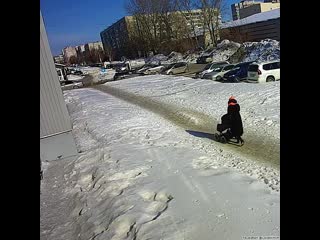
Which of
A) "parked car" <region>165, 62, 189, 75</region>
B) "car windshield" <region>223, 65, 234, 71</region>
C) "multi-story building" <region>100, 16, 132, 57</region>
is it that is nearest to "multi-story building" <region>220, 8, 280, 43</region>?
"parked car" <region>165, 62, 189, 75</region>

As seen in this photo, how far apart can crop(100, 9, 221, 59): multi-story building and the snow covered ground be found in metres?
45.5

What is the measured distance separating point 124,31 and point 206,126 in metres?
80.1

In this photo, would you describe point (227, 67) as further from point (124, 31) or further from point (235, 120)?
point (124, 31)

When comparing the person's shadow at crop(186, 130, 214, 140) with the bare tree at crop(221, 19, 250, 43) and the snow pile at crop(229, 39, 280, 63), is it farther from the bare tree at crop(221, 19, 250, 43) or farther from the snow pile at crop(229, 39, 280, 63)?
the bare tree at crop(221, 19, 250, 43)

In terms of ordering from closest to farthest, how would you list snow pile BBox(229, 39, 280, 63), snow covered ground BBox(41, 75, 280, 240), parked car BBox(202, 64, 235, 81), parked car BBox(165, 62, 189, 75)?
snow covered ground BBox(41, 75, 280, 240) < parked car BBox(202, 64, 235, 81) < snow pile BBox(229, 39, 280, 63) < parked car BBox(165, 62, 189, 75)

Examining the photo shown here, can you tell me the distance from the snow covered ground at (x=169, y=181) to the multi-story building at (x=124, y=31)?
149 feet

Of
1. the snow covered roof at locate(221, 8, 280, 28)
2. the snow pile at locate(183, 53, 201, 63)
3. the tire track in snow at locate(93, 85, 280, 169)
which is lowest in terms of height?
the snow pile at locate(183, 53, 201, 63)

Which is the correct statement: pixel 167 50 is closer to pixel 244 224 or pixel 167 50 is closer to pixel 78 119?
pixel 78 119

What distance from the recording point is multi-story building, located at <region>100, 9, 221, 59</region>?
194 ft

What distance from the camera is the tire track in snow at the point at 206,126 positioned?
25.9ft

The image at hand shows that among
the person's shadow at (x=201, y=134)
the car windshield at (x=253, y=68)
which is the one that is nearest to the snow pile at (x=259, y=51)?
the car windshield at (x=253, y=68)

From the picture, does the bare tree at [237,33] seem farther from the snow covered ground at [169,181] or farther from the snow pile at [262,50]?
the snow covered ground at [169,181]

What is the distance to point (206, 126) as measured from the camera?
11.3m
